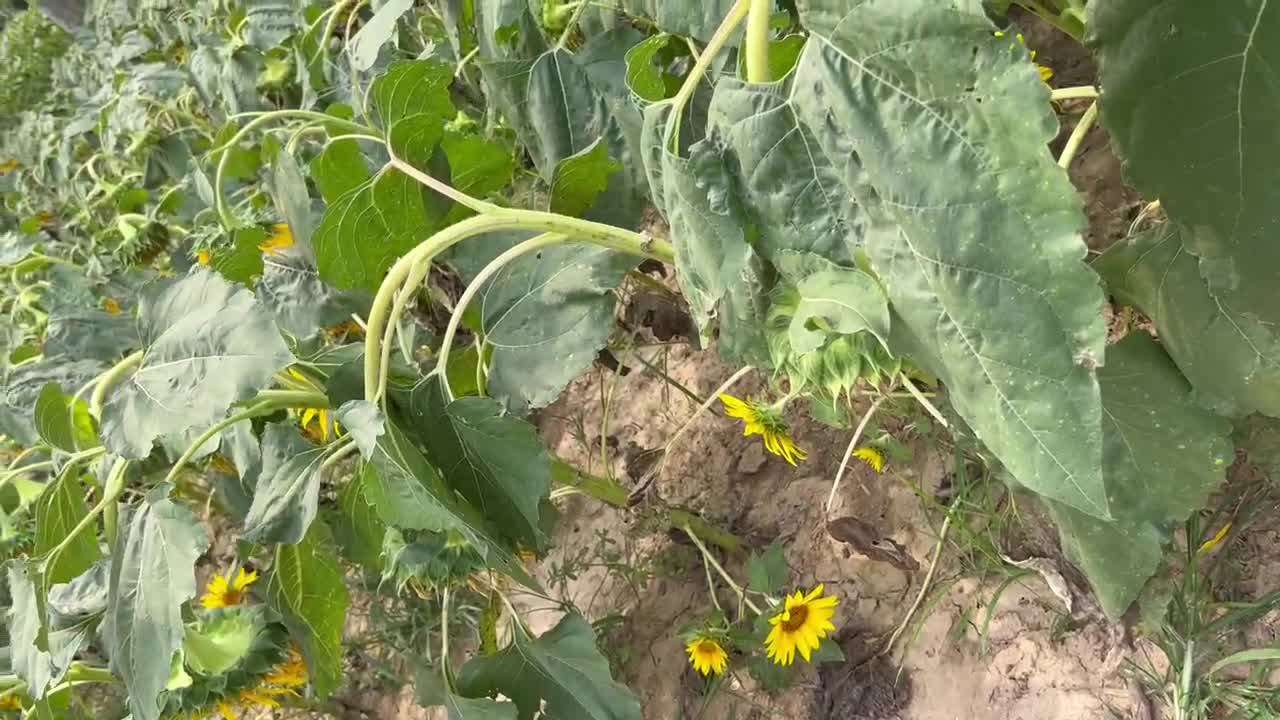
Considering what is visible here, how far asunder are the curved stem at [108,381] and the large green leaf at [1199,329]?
2.43 feet

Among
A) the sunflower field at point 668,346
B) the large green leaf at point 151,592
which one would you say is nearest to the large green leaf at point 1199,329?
the sunflower field at point 668,346

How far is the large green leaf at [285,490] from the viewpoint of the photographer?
2.15ft

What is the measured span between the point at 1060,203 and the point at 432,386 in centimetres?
48

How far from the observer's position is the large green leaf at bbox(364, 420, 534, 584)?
566mm

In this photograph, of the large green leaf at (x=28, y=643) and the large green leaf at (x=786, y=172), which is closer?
the large green leaf at (x=786, y=172)

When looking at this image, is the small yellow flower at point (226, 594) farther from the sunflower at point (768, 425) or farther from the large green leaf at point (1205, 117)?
the large green leaf at point (1205, 117)

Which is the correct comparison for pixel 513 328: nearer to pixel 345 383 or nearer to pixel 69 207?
pixel 345 383

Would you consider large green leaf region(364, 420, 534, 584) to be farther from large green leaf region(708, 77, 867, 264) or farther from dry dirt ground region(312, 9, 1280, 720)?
dry dirt ground region(312, 9, 1280, 720)

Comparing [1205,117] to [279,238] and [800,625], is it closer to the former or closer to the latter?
[800,625]

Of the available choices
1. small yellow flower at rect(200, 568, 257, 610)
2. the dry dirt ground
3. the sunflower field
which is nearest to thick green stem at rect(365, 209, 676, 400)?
the sunflower field

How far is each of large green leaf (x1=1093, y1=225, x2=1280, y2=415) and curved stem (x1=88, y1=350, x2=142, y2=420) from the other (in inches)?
29.2

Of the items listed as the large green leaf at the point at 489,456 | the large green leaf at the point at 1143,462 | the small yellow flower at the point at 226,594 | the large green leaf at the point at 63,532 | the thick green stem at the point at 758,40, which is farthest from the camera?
the small yellow flower at the point at 226,594

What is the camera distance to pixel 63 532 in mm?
760

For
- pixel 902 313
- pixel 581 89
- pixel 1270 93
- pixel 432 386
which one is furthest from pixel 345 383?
pixel 1270 93
